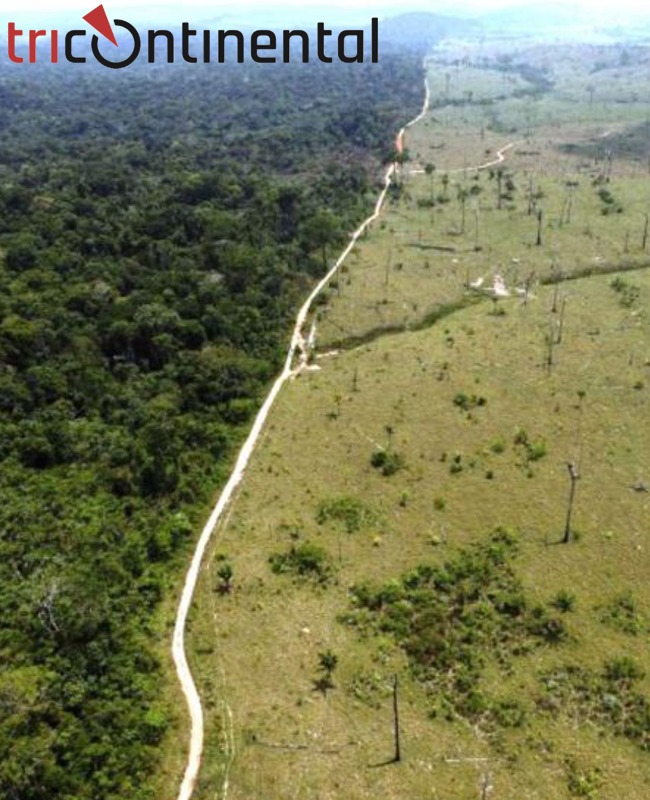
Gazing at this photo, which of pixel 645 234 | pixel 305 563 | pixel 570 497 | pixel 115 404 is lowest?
pixel 305 563

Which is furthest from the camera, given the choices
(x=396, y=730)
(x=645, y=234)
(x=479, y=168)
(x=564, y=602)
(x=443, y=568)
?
(x=479, y=168)

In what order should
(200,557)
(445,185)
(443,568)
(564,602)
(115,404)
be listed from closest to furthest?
1. (564,602)
2. (443,568)
3. (200,557)
4. (115,404)
5. (445,185)

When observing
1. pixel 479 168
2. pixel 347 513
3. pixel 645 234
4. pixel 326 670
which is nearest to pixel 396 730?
pixel 326 670

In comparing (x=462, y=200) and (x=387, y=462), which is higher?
(x=462, y=200)

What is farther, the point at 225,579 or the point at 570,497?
the point at 570,497

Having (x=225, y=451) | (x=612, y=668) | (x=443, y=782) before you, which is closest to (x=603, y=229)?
(x=225, y=451)

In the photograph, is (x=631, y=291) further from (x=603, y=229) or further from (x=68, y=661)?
(x=68, y=661)

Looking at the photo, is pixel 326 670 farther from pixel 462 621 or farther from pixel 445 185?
pixel 445 185

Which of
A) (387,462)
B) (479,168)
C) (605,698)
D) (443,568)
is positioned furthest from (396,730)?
(479,168)
